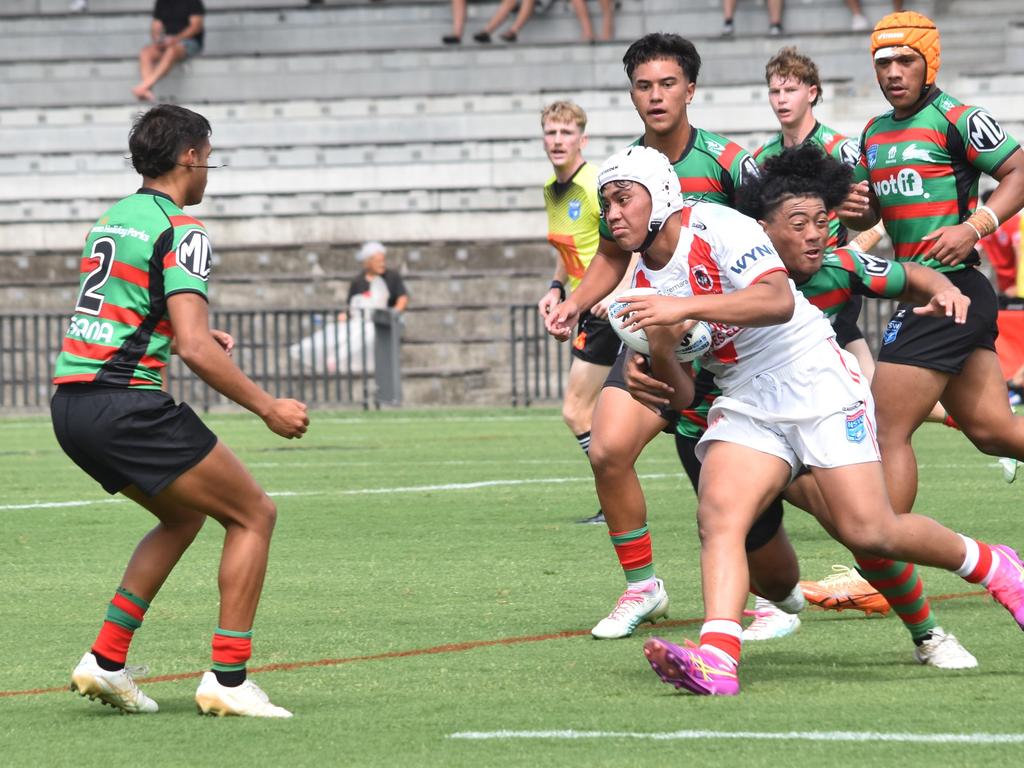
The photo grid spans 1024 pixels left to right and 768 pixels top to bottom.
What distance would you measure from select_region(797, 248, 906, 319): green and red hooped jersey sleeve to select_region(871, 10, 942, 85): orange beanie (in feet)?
4.52

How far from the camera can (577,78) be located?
26.5 meters

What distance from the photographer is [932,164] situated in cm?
752

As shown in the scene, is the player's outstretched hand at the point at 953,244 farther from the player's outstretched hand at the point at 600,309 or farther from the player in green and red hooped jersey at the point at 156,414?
the player in green and red hooped jersey at the point at 156,414

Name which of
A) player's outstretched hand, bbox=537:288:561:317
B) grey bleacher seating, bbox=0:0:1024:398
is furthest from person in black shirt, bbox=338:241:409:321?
player's outstretched hand, bbox=537:288:561:317

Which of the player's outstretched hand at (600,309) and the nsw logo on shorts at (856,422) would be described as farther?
the player's outstretched hand at (600,309)

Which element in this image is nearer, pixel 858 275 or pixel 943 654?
pixel 943 654

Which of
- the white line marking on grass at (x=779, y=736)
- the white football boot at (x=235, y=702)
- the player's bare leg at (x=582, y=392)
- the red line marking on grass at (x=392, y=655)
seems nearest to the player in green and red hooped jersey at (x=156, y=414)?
the white football boot at (x=235, y=702)

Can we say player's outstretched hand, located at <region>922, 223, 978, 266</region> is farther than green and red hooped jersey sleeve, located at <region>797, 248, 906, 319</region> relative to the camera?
Yes

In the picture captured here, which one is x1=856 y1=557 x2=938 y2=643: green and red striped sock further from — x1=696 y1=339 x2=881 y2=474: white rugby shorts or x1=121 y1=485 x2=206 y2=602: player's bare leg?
x1=121 y1=485 x2=206 y2=602: player's bare leg

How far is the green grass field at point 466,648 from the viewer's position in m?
5.10

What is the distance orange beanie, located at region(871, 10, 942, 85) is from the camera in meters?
7.47

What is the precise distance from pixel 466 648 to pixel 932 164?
271cm

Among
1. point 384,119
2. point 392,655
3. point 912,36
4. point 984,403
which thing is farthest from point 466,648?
point 384,119

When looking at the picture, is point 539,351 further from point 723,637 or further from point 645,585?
point 723,637
